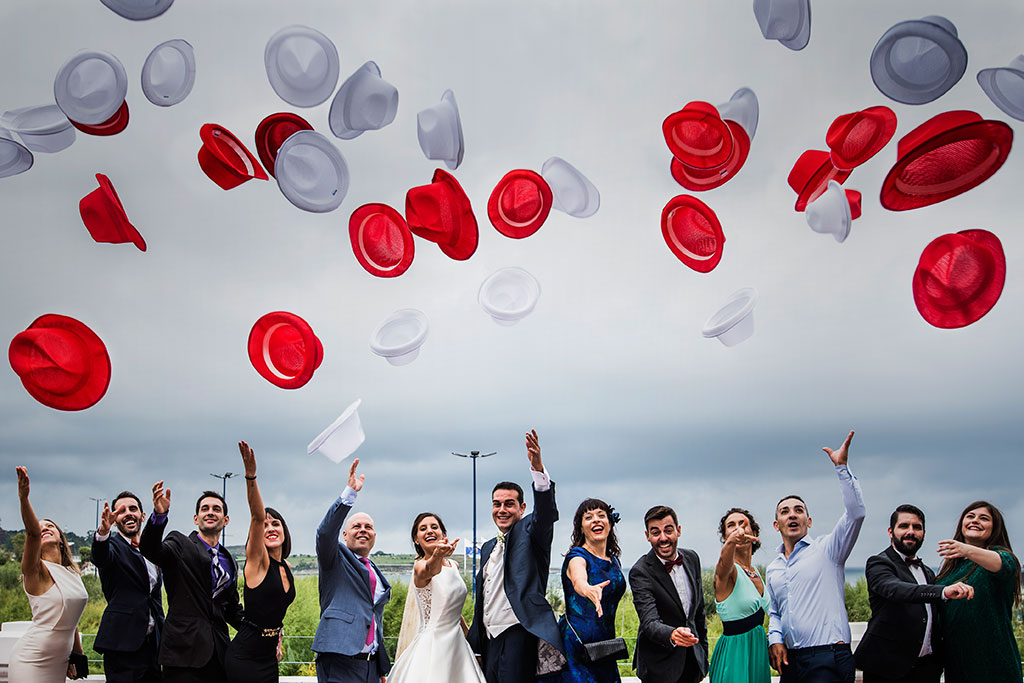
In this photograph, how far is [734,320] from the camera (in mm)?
4590

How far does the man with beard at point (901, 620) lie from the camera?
13.0 feet

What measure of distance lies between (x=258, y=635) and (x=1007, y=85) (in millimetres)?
4281

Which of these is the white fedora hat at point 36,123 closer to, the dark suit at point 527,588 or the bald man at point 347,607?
the bald man at point 347,607

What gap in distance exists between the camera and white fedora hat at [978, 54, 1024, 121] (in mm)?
4402

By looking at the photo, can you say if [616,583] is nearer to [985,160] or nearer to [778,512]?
[778,512]

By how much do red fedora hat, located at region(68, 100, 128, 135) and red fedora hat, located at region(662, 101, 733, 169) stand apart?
109 inches

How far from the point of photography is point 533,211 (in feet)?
16.1

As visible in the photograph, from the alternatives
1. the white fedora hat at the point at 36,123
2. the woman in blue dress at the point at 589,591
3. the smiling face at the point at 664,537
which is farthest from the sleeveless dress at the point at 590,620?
the white fedora hat at the point at 36,123

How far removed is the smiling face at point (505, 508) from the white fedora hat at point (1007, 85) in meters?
2.99

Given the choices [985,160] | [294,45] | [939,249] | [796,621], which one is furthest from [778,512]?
[294,45]

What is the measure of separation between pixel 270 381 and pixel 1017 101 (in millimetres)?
3988

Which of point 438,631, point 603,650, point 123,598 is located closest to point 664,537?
point 603,650

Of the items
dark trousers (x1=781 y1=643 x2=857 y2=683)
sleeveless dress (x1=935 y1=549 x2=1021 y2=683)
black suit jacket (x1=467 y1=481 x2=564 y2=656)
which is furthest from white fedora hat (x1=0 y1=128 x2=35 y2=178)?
sleeveless dress (x1=935 y1=549 x2=1021 y2=683)

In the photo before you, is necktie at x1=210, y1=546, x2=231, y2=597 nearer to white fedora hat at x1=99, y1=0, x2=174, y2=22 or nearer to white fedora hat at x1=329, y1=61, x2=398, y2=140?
white fedora hat at x1=329, y1=61, x2=398, y2=140
